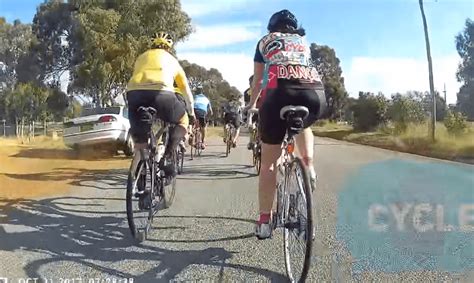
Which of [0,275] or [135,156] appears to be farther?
[135,156]

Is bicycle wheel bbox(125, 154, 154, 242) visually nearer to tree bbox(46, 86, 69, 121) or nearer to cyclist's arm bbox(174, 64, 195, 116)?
cyclist's arm bbox(174, 64, 195, 116)

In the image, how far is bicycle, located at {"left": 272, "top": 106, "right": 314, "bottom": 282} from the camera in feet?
10.5

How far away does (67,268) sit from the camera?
3.59 metres

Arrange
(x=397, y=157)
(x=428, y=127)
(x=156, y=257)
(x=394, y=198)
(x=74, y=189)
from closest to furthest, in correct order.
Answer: (x=156, y=257) < (x=394, y=198) < (x=74, y=189) < (x=397, y=157) < (x=428, y=127)

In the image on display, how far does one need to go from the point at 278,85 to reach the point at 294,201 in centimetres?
80

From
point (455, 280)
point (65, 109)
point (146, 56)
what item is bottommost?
point (455, 280)

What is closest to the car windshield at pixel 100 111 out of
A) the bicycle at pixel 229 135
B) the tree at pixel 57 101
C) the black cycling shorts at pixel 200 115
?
→ the tree at pixel 57 101

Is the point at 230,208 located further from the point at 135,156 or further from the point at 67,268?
the point at 67,268

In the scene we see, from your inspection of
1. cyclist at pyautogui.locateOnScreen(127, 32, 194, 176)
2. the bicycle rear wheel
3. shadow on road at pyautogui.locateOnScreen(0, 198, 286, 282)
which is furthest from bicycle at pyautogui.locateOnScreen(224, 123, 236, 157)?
cyclist at pyautogui.locateOnScreen(127, 32, 194, 176)

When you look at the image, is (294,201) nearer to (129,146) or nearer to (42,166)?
(129,146)

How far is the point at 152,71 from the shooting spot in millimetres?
4254

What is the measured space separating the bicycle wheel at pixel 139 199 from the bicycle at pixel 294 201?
125 centimetres

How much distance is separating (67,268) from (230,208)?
86.8 inches

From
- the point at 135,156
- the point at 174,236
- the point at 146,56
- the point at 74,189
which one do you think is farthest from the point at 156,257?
the point at 74,189
